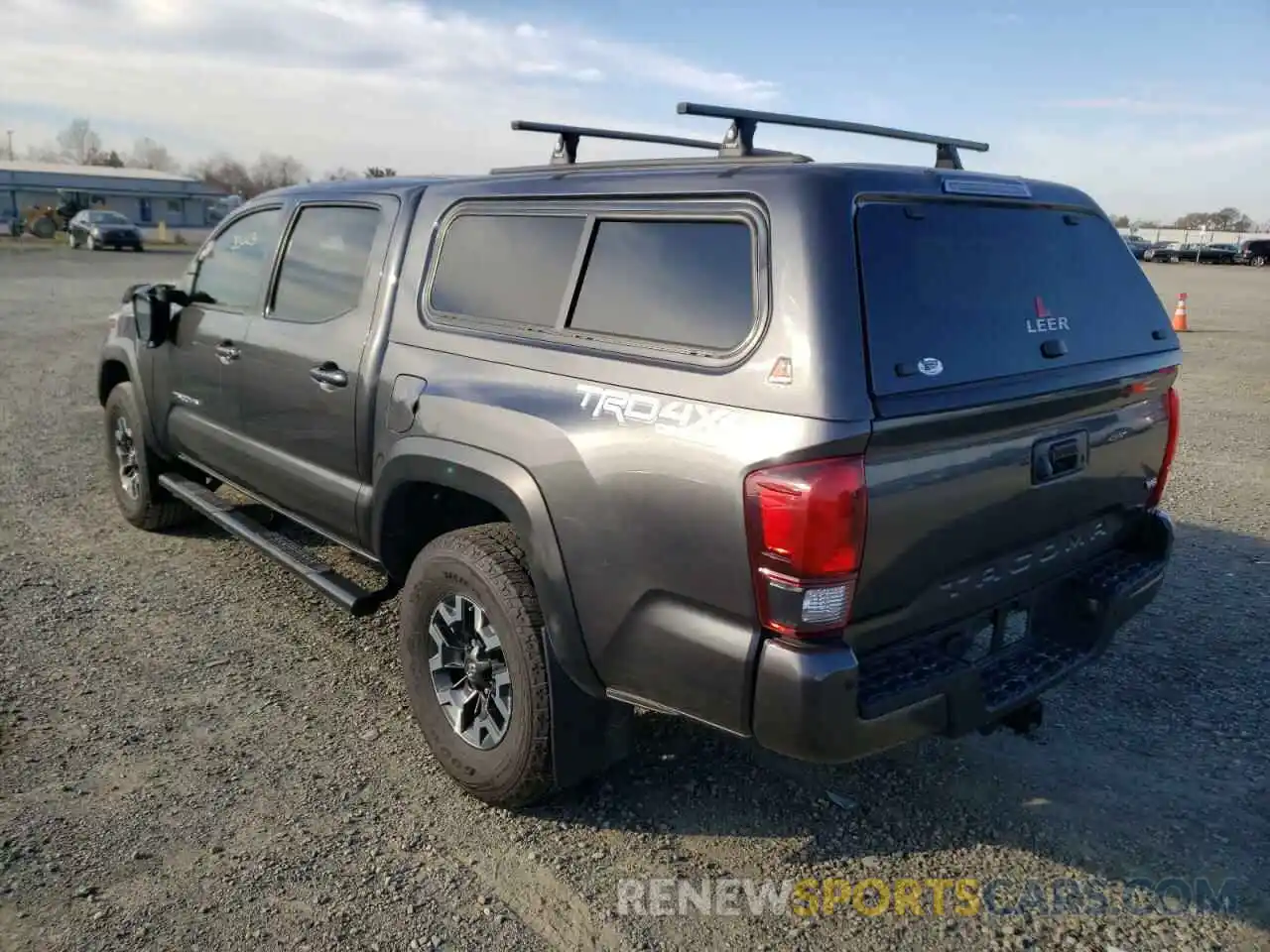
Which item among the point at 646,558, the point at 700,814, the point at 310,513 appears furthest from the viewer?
the point at 310,513

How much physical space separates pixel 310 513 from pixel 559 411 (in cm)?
180

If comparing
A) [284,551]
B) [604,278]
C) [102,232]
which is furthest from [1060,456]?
[102,232]

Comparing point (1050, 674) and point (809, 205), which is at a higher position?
point (809, 205)

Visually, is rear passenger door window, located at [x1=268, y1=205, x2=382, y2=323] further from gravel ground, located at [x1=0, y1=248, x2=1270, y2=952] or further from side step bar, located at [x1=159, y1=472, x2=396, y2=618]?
gravel ground, located at [x1=0, y1=248, x2=1270, y2=952]

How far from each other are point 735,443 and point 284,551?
2527mm

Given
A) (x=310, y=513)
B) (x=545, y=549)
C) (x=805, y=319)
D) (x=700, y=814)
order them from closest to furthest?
(x=805, y=319) → (x=545, y=549) → (x=700, y=814) → (x=310, y=513)

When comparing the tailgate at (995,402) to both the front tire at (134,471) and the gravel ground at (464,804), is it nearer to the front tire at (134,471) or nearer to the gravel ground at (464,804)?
the gravel ground at (464,804)

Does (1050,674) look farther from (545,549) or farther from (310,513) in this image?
(310,513)

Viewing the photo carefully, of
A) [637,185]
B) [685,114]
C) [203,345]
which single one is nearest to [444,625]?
[637,185]

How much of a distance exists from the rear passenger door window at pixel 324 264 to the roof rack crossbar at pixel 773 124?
62.1 inches

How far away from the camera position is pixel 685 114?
A: 9.56 feet

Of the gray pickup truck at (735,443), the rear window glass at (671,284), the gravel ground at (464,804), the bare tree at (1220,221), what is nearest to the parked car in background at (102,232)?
the gravel ground at (464,804)

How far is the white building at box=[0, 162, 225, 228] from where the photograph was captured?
61656mm

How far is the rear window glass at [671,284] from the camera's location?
8.53ft
